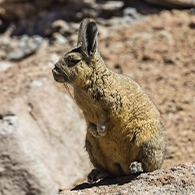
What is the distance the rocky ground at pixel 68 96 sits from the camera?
8820 mm

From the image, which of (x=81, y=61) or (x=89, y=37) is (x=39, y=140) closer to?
(x=81, y=61)

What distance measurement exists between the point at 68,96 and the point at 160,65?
1876mm

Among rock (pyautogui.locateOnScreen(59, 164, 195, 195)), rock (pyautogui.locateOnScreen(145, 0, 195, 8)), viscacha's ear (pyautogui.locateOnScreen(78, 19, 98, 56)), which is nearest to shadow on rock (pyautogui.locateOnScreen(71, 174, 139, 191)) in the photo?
rock (pyautogui.locateOnScreen(59, 164, 195, 195))

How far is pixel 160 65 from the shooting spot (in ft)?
35.8

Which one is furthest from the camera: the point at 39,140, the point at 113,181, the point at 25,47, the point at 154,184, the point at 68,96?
the point at 25,47

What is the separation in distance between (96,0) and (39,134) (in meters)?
3.94

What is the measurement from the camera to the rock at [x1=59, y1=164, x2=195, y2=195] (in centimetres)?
593

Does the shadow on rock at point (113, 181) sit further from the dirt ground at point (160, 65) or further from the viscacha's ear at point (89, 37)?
the dirt ground at point (160, 65)

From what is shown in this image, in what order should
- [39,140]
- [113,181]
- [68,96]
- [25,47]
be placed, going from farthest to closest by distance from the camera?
[25,47] → [68,96] → [39,140] → [113,181]

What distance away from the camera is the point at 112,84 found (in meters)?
6.66

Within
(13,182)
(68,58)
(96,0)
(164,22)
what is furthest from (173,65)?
(68,58)

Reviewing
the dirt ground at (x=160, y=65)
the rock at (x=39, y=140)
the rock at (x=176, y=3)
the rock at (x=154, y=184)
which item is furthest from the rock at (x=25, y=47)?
the rock at (x=154, y=184)

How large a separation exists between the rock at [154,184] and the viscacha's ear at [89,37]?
146 cm

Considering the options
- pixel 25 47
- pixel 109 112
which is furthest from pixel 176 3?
pixel 109 112
